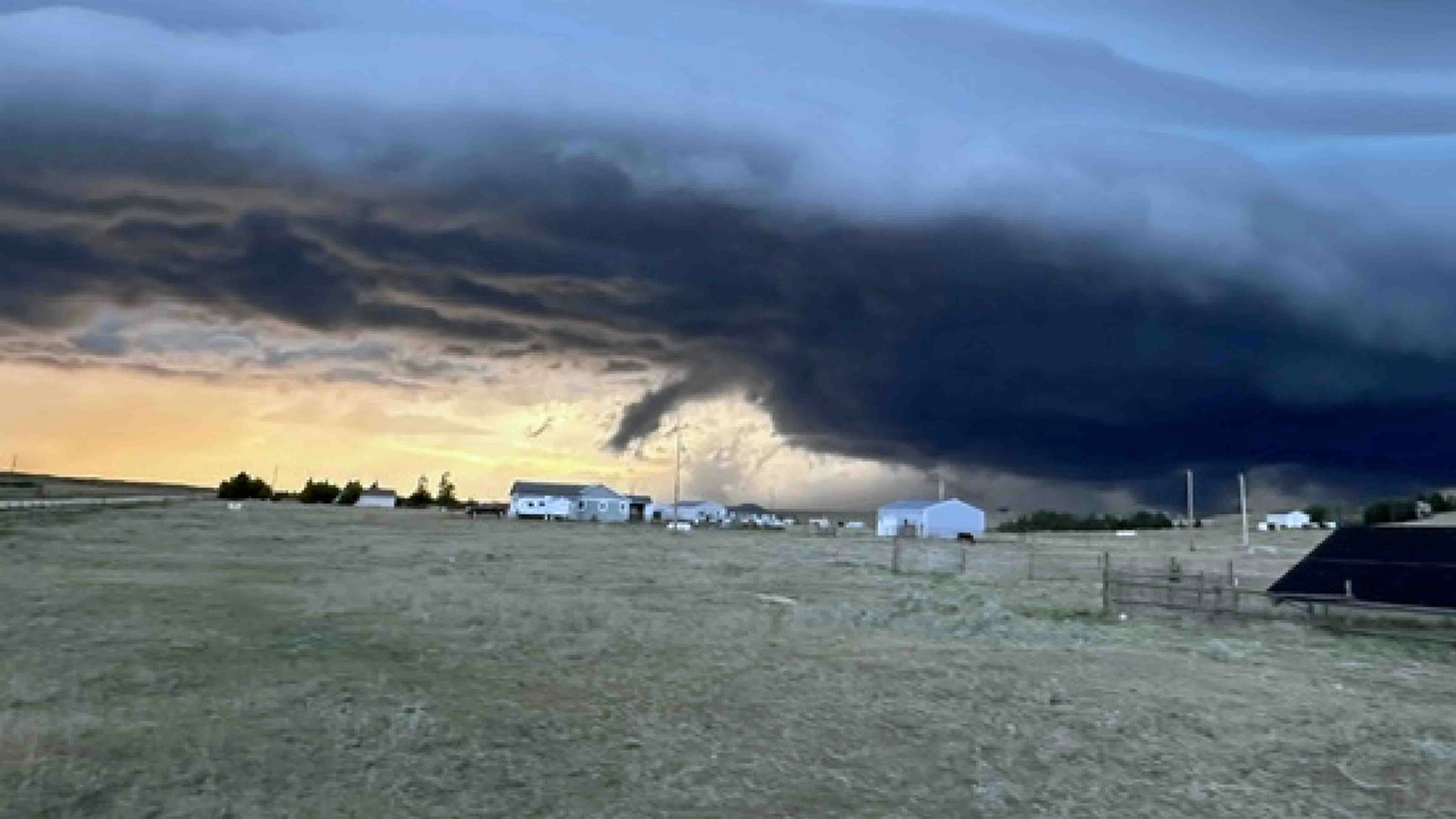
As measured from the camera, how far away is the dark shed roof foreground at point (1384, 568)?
27.5m

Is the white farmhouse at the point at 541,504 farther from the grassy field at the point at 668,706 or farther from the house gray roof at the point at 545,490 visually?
the grassy field at the point at 668,706

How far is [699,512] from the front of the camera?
156 metres

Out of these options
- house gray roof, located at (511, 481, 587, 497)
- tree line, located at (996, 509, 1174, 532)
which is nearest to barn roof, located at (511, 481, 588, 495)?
house gray roof, located at (511, 481, 587, 497)

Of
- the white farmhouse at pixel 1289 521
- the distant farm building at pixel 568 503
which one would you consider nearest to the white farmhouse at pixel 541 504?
the distant farm building at pixel 568 503

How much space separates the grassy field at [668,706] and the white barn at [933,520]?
84.2 metres

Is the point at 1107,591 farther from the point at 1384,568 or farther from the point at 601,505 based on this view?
the point at 601,505

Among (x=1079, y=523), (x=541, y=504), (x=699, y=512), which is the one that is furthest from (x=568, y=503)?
(x=1079, y=523)

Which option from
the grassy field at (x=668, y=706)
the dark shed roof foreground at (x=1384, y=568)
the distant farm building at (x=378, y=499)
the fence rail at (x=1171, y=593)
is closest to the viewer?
the grassy field at (x=668, y=706)

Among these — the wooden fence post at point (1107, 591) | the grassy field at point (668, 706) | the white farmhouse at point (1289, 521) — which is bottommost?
the grassy field at point (668, 706)

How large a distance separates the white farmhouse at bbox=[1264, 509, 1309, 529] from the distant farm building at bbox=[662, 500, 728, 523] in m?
76.7

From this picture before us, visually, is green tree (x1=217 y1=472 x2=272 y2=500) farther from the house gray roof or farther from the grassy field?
the grassy field

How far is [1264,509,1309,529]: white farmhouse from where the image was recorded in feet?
423

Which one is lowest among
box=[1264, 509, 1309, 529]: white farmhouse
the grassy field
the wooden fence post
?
the grassy field

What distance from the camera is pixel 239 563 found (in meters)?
34.4
